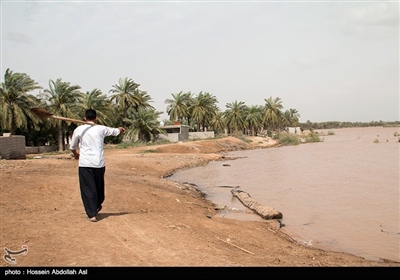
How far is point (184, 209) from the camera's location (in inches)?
332

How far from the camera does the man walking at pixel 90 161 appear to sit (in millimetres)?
4961

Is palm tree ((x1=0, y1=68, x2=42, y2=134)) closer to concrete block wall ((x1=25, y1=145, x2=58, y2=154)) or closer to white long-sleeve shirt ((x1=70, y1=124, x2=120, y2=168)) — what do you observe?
concrete block wall ((x1=25, y1=145, x2=58, y2=154))

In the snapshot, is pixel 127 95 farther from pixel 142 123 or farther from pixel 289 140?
pixel 289 140

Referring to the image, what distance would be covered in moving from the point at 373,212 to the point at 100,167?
8.14 meters

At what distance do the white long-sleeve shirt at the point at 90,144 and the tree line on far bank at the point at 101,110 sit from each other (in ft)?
86.2

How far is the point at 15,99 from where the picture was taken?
94.1 ft

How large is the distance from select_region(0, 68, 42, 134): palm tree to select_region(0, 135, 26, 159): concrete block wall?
11.3 metres

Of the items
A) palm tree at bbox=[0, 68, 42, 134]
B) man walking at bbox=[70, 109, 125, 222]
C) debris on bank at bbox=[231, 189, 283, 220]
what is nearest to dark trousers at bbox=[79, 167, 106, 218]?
man walking at bbox=[70, 109, 125, 222]

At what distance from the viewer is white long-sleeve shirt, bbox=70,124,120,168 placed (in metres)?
4.97

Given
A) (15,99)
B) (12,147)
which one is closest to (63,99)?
(15,99)

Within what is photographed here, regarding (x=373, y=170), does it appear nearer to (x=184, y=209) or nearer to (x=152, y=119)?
(x=184, y=209)

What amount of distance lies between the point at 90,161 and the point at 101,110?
3334cm

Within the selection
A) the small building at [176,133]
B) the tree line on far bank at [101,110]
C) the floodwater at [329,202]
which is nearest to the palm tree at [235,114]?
the tree line on far bank at [101,110]
